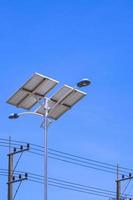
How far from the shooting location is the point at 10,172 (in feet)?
135

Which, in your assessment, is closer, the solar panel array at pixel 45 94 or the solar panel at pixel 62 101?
the solar panel array at pixel 45 94

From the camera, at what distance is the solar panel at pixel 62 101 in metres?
25.0

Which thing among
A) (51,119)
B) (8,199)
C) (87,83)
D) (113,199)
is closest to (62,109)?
(51,119)

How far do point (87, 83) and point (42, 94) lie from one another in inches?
84.3

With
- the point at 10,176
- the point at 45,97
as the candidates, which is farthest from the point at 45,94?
the point at 10,176

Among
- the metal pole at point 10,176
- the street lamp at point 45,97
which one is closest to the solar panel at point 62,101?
the street lamp at point 45,97

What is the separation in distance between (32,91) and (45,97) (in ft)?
1.81

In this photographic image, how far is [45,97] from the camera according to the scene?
24938mm

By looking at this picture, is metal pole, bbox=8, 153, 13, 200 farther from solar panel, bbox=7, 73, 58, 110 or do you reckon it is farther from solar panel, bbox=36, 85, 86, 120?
solar panel, bbox=36, 85, 86, 120

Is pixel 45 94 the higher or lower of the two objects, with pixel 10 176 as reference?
lower

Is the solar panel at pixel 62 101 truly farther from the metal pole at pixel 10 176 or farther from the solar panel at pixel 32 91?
the metal pole at pixel 10 176

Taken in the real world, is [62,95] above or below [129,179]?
below

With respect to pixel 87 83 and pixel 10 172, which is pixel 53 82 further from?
pixel 10 172

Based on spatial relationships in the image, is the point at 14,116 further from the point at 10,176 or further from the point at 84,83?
the point at 10,176
